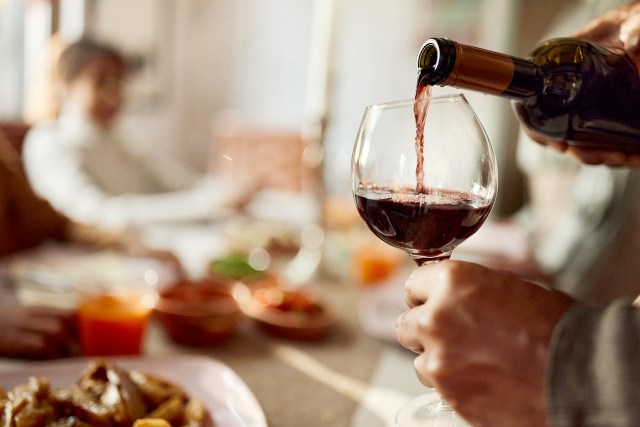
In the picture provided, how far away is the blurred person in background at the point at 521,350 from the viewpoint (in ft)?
1.32

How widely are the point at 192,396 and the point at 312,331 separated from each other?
0.35 meters

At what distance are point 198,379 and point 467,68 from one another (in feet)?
1.74

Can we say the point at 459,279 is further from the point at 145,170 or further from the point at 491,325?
the point at 145,170

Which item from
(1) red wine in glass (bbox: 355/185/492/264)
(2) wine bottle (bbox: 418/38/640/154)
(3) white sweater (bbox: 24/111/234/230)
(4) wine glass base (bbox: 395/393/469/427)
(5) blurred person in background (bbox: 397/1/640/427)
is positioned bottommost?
(3) white sweater (bbox: 24/111/234/230)

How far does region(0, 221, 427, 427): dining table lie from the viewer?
0.80m

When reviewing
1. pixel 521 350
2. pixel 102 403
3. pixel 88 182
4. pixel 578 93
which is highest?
pixel 578 93

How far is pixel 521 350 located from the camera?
1.41 feet

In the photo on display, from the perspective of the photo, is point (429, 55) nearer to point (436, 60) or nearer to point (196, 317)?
point (436, 60)

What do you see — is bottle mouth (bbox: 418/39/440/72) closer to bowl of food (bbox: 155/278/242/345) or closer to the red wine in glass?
the red wine in glass

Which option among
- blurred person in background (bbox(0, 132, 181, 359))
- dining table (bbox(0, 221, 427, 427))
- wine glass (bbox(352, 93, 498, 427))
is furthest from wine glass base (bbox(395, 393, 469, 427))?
blurred person in background (bbox(0, 132, 181, 359))

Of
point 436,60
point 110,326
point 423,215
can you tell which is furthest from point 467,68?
point 110,326

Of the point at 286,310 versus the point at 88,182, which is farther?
the point at 88,182

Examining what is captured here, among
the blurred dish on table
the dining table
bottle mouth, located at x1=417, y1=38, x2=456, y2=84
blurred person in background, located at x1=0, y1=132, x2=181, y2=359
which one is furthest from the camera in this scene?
blurred person in background, located at x1=0, y1=132, x2=181, y2=359

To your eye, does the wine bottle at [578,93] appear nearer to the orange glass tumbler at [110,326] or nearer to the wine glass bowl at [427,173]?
the wine glass bowl at [427,173]
